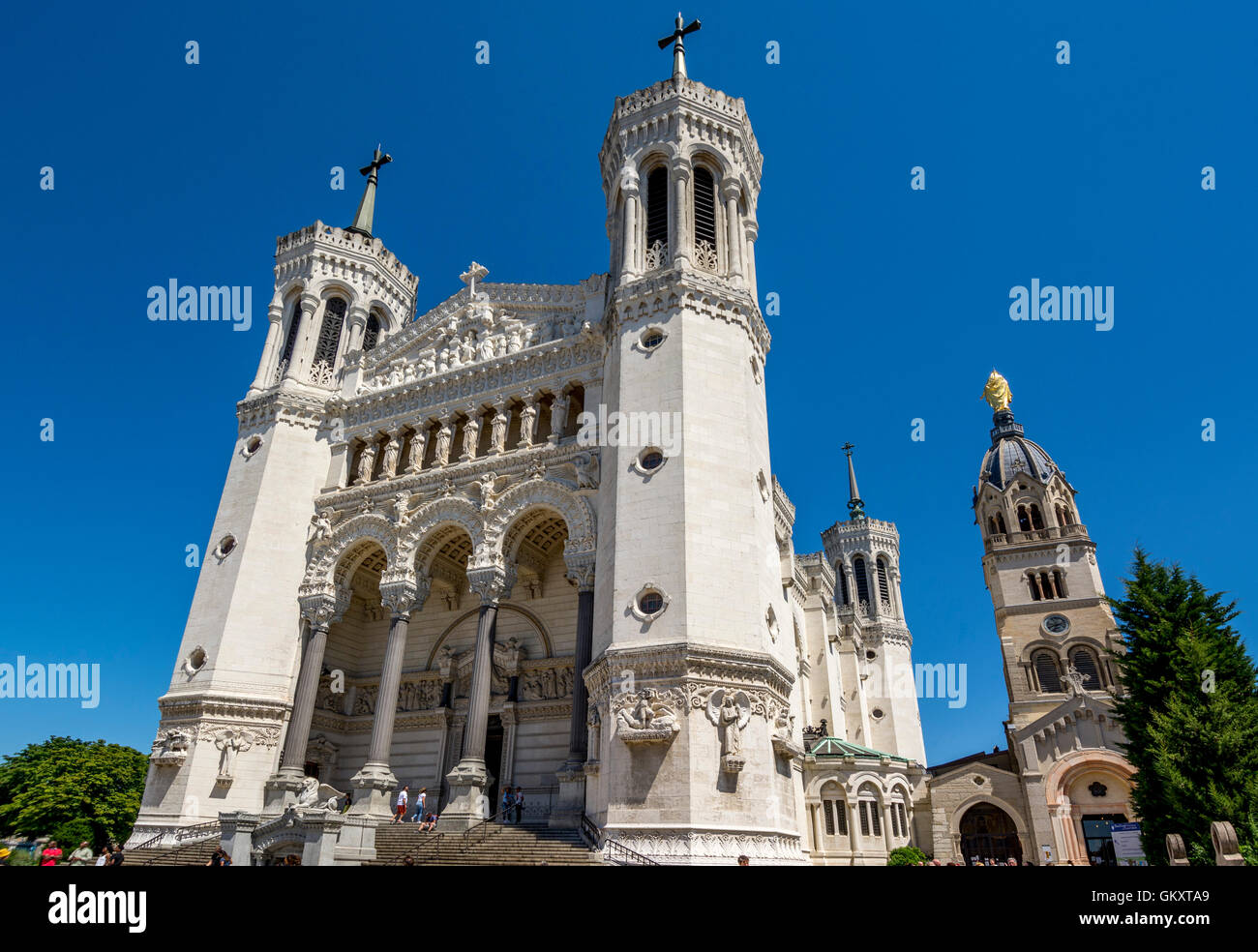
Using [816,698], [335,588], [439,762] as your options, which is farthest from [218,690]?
[816,698]

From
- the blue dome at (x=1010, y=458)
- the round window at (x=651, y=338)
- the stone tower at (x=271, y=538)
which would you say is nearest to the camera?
the round window at (x=651, y=338)

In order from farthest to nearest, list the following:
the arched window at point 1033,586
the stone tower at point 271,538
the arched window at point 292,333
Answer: the arched window at point 1033,586, the arched window at point 292,333, the stone tower at point 271,538

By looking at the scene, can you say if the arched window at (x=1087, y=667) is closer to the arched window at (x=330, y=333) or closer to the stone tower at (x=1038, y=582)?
the stone tower at (x=1038, y=582)

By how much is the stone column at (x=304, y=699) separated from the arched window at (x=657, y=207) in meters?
18.5

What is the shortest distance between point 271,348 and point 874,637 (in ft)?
167

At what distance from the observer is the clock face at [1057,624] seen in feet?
165

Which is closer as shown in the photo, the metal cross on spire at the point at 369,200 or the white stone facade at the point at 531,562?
the white stone facade at the point at 531,562

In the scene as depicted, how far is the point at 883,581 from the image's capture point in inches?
2598

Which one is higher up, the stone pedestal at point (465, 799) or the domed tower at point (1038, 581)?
the domed tower at point (1038, 581)

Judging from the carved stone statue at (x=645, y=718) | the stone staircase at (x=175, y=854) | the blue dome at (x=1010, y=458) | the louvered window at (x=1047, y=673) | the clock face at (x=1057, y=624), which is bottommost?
the stone staircase at (x=175, y=854)

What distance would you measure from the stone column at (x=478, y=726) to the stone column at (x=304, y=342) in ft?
48.6

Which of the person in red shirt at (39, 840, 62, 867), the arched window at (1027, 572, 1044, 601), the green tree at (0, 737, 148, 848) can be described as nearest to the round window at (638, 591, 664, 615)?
the person in red shirt at (39, 840, 62, 867)

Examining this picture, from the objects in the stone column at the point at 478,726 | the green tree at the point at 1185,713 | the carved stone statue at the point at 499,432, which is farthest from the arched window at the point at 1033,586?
the stone column at the point at 478,726
